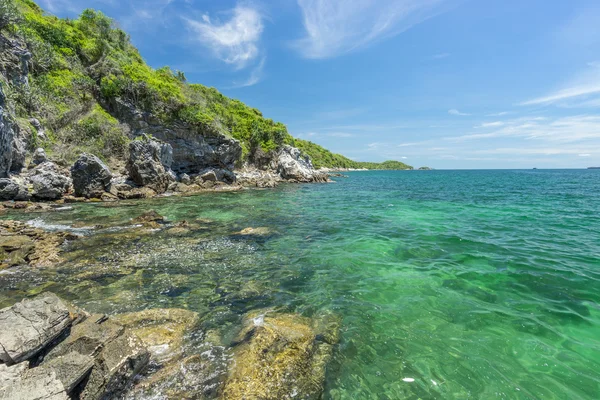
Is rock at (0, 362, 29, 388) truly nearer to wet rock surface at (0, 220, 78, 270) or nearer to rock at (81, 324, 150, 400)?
rock at (81, 324, 150, 400)

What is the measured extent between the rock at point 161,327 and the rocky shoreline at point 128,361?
1.1 inches

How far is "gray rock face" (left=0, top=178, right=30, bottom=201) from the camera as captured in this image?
20.2 meters

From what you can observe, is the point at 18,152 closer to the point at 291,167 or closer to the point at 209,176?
the point at 209,176

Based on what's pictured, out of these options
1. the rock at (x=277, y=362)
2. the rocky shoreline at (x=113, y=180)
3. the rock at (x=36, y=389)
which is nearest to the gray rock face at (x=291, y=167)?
the rocky shoreline at (x=113, y=180)

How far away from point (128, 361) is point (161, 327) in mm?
1641

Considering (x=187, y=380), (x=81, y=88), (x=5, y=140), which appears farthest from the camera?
(x=81, y=88)

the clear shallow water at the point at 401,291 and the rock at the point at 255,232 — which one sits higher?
the rock at the point at 255,232

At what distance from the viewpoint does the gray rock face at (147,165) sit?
1191 inches

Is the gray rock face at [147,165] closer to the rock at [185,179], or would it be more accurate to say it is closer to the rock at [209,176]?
the rock at [185,179]

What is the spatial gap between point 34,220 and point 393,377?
2135cm

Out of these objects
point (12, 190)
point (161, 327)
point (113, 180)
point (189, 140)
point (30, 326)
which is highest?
point (189, 140)

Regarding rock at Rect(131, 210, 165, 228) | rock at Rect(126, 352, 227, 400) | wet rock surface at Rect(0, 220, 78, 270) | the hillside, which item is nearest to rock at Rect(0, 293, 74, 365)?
rock at Rect(126, 352, 227, 400)

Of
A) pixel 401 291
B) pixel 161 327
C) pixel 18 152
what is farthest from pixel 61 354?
pixel 18 152

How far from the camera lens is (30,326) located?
4383 millimetres
